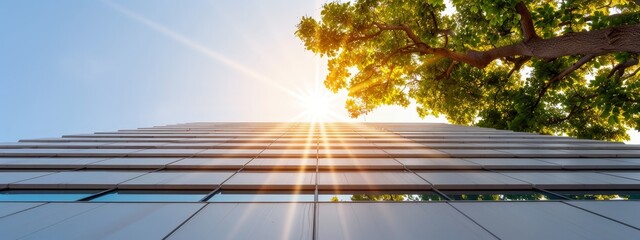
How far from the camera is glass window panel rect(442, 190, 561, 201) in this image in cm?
393

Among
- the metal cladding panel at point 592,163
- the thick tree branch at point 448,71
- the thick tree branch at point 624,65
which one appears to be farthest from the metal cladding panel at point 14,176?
the thick tree branch at point 624,65

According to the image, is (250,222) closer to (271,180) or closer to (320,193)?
(320,193)

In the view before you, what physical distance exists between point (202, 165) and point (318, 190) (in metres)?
2.77

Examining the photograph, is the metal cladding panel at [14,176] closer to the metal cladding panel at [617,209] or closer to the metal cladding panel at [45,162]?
the metal cladding panel at [45,162]

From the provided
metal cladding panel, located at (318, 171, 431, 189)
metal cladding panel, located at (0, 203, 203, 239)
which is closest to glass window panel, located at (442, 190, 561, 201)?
metal cladding panel, located at (318, 171, 431, 189)

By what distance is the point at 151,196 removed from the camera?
402cm

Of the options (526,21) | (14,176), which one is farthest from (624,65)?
(14,176)

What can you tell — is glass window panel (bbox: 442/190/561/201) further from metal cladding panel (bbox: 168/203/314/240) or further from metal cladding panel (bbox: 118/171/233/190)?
metal cladding panel (bbox: 118/171/233/190)

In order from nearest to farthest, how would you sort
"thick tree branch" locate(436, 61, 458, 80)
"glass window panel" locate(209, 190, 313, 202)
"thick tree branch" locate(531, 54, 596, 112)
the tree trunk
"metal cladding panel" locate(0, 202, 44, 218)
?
1. "metal cladding panel" locate(0, 202, 44, 218)
2. "glass window panel" locate(209, 190, 313, 202)
3. the tree trunk
4. "thick tree branch" locate(531, 54, 596, 112)
5. "thick tree branch" locate(436, 61, 458, 80)

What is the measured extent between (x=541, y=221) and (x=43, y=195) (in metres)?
6.50

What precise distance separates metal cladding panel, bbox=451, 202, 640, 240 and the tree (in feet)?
16.0

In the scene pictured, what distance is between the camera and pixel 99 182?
450 cm

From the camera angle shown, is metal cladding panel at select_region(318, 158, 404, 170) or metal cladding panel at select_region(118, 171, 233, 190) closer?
metal cladding panel at select_region(118, 171, 233, 190)

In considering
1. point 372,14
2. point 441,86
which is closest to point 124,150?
point 372,14
